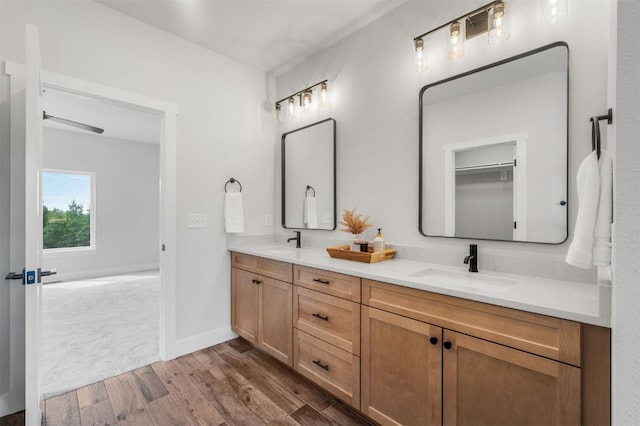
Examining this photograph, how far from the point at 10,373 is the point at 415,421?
236 cm

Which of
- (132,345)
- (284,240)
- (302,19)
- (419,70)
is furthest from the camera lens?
(284,240)

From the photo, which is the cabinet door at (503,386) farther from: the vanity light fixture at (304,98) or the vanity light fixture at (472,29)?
the vanity light fixture at (304,98)

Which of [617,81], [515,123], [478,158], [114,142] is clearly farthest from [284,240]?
[114,142]

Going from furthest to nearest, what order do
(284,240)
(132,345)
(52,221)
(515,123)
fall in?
(52,221)
(284,240)
(132,345)
(515,123)

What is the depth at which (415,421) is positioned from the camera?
54.9 inches

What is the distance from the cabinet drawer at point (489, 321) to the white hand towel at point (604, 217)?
25 cm

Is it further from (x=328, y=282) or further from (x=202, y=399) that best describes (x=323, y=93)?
(x=202, y=399)

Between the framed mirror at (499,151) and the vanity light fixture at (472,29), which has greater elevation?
the vanity light fixture at (472,29)

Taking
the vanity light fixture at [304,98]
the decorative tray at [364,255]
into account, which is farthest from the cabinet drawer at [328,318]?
the vanity light fixture at [304,98]

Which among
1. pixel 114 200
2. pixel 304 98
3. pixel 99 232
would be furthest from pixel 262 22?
pixel 99 232

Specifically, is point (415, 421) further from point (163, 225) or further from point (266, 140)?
point (266, 140)

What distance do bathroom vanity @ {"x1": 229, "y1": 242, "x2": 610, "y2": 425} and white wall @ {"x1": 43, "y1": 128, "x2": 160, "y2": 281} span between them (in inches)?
197

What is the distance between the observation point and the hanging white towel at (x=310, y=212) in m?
2.74

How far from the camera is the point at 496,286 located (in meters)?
1.42
